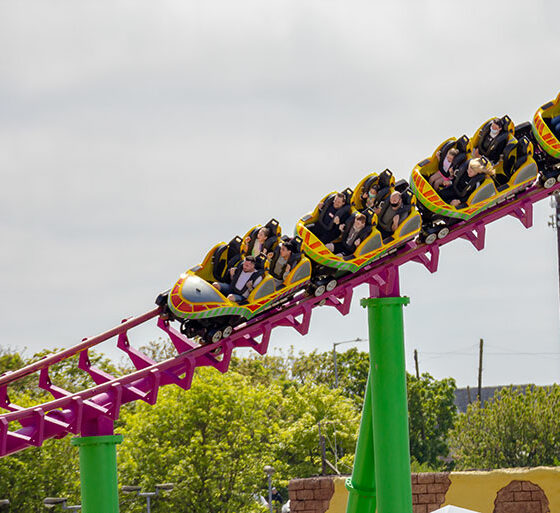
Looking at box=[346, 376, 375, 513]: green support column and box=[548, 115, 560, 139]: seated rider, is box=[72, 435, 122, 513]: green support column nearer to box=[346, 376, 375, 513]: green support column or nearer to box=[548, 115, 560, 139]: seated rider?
box=[346, 376, 375, 513]: green support column

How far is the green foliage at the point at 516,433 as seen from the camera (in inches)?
1411

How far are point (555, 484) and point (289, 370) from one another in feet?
103

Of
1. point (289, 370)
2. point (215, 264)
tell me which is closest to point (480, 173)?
point (215, 264)

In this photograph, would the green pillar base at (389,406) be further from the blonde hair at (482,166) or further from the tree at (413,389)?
the tree at (413,389)

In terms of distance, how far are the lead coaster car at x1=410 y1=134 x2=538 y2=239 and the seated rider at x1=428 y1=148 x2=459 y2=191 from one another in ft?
0.27

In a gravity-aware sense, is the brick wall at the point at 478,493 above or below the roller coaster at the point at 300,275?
below

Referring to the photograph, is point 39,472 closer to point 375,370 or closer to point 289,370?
point 375,370

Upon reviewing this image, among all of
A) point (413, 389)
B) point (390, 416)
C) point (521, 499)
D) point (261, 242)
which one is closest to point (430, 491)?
point (521, 499)

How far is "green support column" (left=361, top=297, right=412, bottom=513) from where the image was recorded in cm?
1134

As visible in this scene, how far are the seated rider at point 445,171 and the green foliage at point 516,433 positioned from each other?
83.5ft

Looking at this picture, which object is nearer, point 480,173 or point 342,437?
point 480,173

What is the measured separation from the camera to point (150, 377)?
11375 millimetres

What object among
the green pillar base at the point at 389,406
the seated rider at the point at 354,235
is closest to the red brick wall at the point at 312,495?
the green pillar base at the point at 389,406

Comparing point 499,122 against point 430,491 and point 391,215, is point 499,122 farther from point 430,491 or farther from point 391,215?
point 430,491
